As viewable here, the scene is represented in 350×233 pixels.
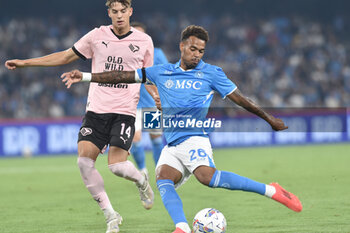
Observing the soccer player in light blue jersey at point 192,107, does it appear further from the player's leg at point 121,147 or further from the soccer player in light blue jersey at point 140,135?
the soccer player in light blue jersey at point 140,135

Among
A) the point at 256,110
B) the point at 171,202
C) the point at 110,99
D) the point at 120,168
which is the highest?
the point at 110,99

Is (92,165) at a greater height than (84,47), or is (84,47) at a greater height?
(84,47)

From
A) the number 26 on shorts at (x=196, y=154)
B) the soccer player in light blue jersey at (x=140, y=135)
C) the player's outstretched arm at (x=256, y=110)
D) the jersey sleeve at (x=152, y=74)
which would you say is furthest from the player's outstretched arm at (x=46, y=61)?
the soccer player in light blue jersey at (x=140, y=135)

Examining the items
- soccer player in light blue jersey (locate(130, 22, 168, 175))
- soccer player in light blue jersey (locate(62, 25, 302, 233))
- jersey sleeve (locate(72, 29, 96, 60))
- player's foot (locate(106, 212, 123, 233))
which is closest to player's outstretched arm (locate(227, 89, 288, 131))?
soccer player in light blue jersey (locate(62, 25, 302, 233))

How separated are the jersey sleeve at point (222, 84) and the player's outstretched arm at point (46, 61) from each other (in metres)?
1.66

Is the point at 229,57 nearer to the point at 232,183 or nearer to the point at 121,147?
the point at 121,147

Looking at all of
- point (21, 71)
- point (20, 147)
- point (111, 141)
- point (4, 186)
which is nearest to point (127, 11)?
point (111, 141)

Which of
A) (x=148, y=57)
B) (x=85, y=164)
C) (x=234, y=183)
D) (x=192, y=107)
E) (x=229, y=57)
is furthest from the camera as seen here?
(x=229, y=57)

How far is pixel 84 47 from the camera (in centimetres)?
668

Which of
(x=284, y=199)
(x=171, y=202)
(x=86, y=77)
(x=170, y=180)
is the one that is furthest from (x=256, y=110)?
(x=86, y=77)

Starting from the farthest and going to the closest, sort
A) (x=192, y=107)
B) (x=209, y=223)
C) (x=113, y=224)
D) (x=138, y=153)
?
(x=138, y=153) → (x=113, y=224) → (x=192, y=107) → (x=209, y=223)

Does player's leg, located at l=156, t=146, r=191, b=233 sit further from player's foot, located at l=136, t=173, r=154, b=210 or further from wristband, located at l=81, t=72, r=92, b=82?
player's foot, located at l=136, t=173, r=154, b=210

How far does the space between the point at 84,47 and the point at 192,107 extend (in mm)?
1554

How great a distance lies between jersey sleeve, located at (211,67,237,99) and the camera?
227 inches
